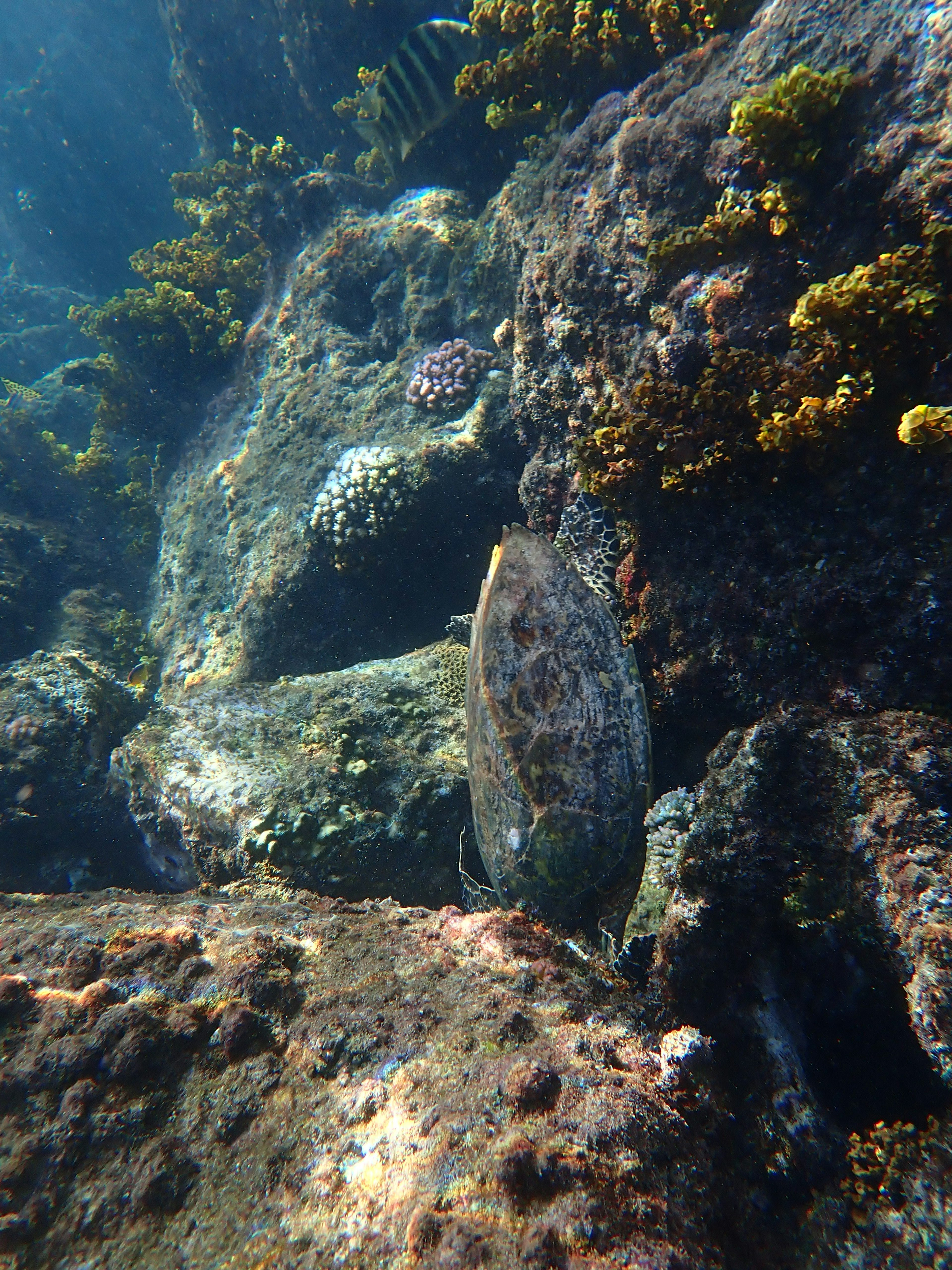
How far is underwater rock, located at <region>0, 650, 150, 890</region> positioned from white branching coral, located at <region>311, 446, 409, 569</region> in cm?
308

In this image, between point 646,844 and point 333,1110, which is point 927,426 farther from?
point 333,1110

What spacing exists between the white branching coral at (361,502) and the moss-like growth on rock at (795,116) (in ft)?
10.5

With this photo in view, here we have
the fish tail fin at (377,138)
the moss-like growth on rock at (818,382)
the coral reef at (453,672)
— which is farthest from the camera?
the fish tail fin at (377,138)

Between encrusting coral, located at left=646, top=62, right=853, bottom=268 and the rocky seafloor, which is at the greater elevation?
encrusting coral, located at left=646, top=62, right=853, bottom=268

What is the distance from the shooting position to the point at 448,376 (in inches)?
217

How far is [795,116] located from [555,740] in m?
3.27

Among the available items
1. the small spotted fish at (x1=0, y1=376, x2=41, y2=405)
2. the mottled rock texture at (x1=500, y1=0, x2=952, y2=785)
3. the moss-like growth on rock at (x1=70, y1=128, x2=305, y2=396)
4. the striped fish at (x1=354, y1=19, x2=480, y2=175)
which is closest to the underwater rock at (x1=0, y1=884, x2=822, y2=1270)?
the mottled rock texture at (x1=500, y1=0, x2=952, y2=785)

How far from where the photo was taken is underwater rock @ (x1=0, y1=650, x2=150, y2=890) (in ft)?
16.5

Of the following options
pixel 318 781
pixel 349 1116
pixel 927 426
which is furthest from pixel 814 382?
pixel 318 781

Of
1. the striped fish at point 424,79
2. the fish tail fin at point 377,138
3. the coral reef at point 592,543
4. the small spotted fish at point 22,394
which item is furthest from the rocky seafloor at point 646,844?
the small spotted fish at point 22,394

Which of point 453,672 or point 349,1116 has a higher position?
point 453,672

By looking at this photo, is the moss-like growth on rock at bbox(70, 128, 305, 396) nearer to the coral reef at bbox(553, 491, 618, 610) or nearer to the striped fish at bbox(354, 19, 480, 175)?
the striped fish at bbox(354, 19, 480, 175)

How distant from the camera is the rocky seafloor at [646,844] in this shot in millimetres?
1378

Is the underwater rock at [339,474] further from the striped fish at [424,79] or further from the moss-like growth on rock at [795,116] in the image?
the moss-like growth on rock at [795,116]
